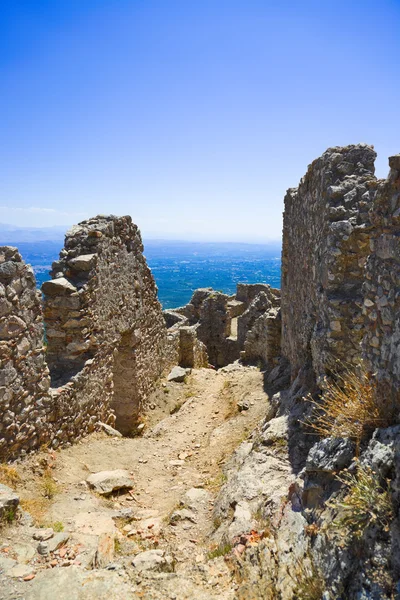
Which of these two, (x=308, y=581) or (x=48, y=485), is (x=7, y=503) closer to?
(x=48, y=485)

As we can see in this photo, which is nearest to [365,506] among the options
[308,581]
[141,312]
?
[308,581]

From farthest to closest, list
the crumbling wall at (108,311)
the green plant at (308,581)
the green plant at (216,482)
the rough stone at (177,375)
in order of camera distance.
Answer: the rough stone at (177,375)
the crumbling wall at (108,311)
the green plant at (216,482)
the green plant at (308,581)

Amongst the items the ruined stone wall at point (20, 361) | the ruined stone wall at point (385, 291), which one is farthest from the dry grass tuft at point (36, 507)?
the ruined stone wall at point (385, 291)

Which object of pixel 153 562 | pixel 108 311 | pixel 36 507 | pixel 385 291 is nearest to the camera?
pixel 385 291

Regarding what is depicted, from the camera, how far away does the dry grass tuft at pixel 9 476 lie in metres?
5.46

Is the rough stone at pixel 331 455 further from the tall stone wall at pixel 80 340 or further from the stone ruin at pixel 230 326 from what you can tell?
the stone ruin at pixel 230 326

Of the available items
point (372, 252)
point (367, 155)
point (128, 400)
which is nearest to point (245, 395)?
point (128, 400)

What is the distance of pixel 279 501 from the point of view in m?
4.63

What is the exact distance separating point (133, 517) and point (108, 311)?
4.40 meters

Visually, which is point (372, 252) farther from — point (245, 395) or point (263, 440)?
point (245, 395)

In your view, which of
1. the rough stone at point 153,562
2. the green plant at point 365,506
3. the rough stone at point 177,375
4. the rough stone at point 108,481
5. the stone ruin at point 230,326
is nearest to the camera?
the green plant at point 365,506

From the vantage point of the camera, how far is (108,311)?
8867mm

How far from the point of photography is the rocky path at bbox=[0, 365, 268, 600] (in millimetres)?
3674

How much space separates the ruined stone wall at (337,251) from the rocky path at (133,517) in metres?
2.75
